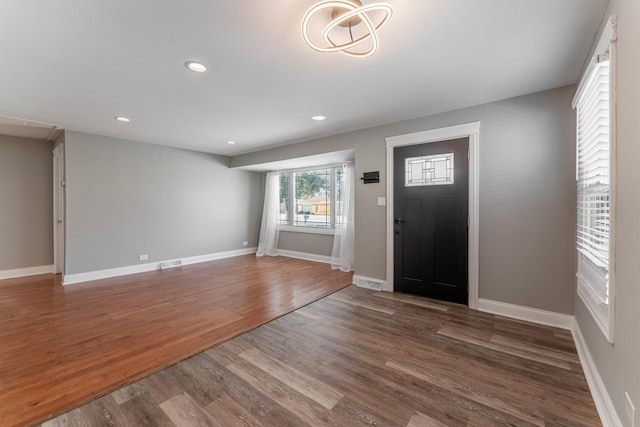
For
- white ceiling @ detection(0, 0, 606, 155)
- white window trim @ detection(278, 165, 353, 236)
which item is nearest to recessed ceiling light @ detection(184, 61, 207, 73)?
white ceiling @ detection(0, 0, 606, 155)

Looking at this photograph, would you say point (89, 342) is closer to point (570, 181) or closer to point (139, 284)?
point (139, 284)

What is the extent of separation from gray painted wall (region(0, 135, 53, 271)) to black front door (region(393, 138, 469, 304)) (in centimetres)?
620

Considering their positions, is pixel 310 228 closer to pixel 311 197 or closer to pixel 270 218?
pixel 311 197

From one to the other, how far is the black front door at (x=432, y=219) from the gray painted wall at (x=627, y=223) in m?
1.78

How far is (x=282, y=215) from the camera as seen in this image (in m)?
6.78

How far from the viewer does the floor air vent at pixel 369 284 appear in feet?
12.9

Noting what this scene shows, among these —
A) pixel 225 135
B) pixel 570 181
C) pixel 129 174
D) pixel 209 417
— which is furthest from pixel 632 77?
pixel 129 174

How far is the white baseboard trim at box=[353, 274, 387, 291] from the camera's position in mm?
3895

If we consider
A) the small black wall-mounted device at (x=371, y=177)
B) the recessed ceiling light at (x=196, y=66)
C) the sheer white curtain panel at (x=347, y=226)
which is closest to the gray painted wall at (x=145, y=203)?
the sheer white curtain panel at (x=347, y=226)

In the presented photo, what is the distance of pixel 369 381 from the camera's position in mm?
1873

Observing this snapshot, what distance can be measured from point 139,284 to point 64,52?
3.32m

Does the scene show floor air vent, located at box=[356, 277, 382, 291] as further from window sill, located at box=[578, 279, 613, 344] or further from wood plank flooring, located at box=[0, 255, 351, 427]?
window sill, located at box=[578, 279, 613, 344]

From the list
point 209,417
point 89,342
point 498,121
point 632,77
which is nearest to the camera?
point 632,77

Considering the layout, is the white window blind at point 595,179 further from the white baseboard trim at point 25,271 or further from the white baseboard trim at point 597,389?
the white baseboard trim at point 25,271
